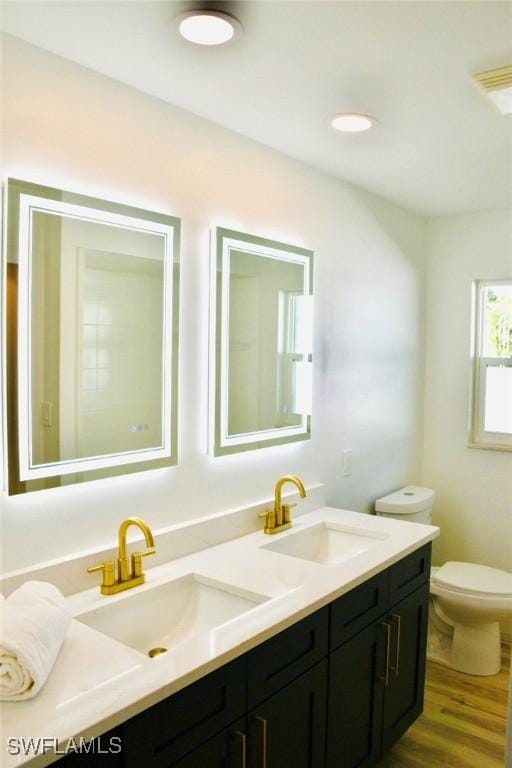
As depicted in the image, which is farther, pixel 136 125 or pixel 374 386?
pixel 374 386

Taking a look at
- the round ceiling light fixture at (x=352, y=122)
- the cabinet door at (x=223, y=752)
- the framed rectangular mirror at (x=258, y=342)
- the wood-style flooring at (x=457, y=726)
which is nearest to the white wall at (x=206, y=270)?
the framed rectangular mirror at (x=258, y=342)

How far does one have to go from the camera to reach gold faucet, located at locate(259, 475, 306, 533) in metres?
2.25

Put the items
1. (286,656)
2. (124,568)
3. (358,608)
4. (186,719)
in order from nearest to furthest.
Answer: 1. (186,719)
2. (286,656)
3. (124,568)
4. (358,608)

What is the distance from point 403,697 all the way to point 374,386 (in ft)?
4.88

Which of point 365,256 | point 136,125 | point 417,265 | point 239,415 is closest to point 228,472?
point 239,415

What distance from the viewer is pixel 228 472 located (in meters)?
2.22

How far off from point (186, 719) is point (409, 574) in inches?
47.8

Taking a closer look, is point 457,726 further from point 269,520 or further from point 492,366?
point 492,366

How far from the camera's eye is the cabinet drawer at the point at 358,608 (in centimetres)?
180

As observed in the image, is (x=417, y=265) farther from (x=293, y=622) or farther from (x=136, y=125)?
(x=293, y=622)

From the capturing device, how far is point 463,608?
2879 mm

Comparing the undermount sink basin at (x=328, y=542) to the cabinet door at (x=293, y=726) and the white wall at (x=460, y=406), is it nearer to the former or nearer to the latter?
the cabinet door at (x=293, y=726)

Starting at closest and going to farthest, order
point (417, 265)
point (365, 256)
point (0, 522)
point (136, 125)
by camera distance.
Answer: point (0, 522)
point (136, 125)
point (365, 256)
point (417, 265)

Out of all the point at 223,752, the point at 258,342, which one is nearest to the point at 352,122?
the point at 258,342
